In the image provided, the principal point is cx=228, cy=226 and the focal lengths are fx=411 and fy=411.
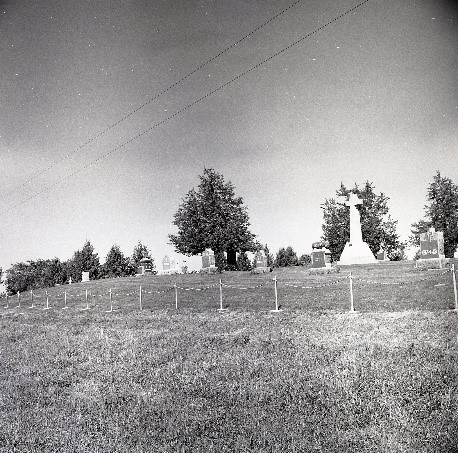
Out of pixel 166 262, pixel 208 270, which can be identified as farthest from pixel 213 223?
pixel 208 270

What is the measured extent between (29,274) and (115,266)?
33189 mm

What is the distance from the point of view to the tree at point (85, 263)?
6538 centimetres

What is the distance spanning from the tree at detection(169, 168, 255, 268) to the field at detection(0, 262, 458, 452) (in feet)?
113

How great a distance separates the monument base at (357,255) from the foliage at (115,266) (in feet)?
Answer: 128

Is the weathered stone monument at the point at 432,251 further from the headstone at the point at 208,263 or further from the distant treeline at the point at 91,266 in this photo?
the distant treeline at the point at 91,266

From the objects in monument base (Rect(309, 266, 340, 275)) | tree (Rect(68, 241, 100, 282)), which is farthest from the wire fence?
tree (Rect(68, 241, 100, 282))

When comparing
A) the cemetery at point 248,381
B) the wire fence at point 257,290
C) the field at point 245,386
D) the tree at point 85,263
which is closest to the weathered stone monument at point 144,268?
the wire fence at point 257,290

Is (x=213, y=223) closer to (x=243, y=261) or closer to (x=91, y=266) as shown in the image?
(x=243, y=261)

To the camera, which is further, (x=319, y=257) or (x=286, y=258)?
(x=286, y=258)

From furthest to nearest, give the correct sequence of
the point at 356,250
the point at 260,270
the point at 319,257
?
the point at 356,250, the point at 260,270, the point at 319,257

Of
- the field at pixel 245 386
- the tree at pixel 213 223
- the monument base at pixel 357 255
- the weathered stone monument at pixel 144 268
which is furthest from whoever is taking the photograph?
the tree at pixel 213 223

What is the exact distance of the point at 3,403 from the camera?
5.12 meters

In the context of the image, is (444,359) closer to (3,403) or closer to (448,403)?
(448,403)

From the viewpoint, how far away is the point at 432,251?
23141mm
